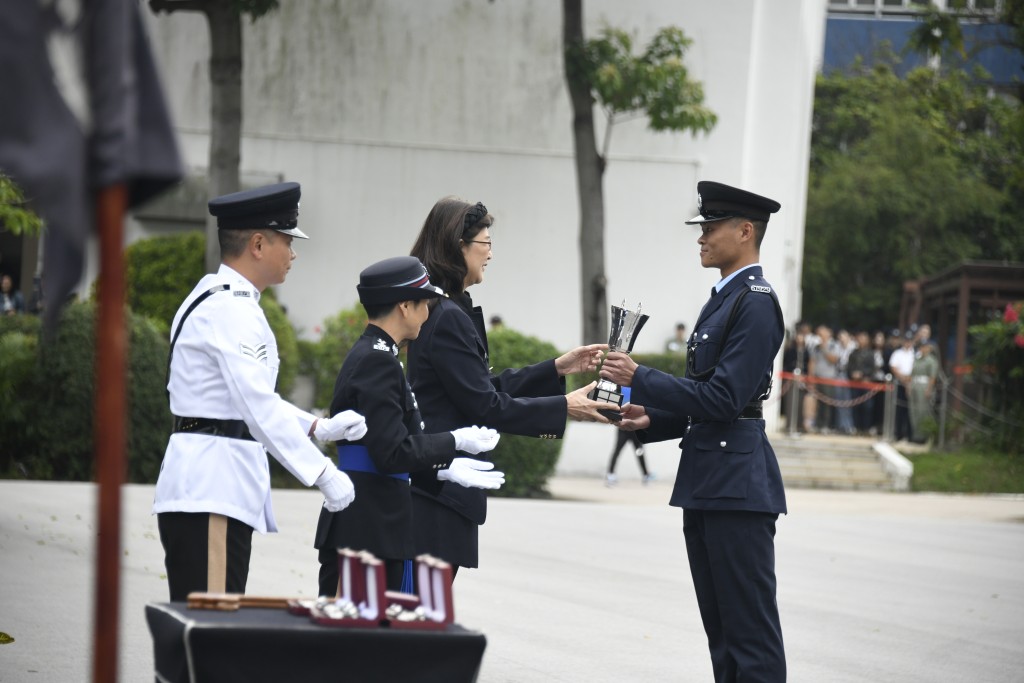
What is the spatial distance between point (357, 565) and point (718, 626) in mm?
1971

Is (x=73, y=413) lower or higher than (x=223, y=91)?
lower

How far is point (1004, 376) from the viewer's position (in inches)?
883

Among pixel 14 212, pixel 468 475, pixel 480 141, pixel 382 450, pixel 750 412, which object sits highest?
pixel 480 141

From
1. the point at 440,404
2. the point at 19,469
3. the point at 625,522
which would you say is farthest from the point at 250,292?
the point at 19,469

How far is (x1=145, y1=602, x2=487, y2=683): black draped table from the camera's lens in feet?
11.3

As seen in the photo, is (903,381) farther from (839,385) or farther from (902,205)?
(902,205)

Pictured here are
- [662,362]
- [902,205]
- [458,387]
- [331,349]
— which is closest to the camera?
[458,387]

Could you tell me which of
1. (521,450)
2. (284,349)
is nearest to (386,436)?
(521,450)

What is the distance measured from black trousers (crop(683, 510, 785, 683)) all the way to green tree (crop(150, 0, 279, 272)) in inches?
531

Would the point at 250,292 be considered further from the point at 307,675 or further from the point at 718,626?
the point at 718,626

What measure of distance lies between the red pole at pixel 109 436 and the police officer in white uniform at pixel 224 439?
64.8 inches

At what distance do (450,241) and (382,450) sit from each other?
1.11 m

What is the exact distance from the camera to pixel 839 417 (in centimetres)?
2605

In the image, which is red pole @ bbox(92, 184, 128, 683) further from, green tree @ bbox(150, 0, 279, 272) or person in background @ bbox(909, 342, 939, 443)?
person in background @ bbox(909, 342, 939, 443)
